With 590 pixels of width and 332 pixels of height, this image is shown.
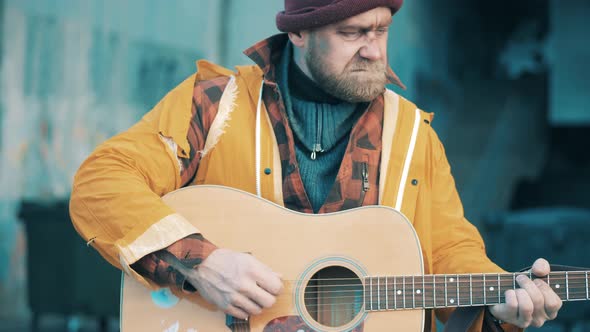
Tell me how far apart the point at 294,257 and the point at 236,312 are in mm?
256

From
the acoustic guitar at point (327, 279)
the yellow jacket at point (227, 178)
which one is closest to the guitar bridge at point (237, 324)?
the acoustic guitar at point (327, 279)

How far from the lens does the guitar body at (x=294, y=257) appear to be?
2.70 meters

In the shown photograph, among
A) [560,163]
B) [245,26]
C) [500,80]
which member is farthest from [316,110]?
[560,163]

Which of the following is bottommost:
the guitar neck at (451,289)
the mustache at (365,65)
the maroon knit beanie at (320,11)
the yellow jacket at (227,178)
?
the guitar neck at (451,289)

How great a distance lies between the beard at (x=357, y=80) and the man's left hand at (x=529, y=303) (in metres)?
0.79

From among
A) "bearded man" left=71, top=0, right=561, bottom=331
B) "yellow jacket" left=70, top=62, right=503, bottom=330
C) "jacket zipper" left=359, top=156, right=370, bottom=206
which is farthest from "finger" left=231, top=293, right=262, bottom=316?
"jacket zipper" left=359, top=156, right=370, bottom=206

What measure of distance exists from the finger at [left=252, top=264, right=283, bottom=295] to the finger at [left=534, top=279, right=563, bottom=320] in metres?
0.82

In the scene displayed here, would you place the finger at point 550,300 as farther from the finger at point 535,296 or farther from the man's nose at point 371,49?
the man's nose at point 371,49

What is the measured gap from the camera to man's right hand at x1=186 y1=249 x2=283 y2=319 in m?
2.62

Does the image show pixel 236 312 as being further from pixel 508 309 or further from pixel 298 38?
pixel 298 38

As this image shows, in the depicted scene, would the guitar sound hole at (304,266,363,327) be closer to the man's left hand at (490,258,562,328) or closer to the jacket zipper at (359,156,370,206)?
the jacket zipper at (359,156,370,206)

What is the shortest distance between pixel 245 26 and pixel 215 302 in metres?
4.11

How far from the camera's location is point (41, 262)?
668 cm

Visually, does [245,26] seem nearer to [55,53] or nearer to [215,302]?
[55,53]
